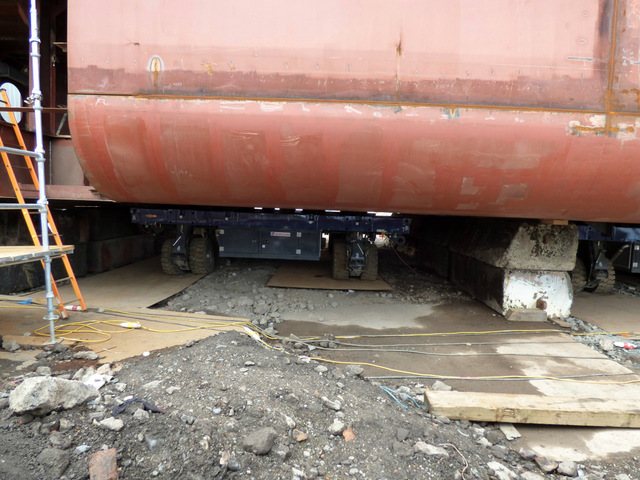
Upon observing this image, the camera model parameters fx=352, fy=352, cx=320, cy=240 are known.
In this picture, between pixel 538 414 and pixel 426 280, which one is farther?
pixel 426 280

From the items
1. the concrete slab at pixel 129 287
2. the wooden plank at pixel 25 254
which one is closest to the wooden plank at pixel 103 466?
the wooden plank at pixel 25 254

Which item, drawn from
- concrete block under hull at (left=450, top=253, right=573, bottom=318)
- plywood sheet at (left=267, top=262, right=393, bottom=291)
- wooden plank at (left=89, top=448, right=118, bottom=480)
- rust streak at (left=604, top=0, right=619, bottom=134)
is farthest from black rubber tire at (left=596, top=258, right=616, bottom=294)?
wooden plank at (left=89, top=448, right=118, bottom=480)

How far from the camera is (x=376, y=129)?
3.26 meters

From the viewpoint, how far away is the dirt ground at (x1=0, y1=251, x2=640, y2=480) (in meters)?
1.79

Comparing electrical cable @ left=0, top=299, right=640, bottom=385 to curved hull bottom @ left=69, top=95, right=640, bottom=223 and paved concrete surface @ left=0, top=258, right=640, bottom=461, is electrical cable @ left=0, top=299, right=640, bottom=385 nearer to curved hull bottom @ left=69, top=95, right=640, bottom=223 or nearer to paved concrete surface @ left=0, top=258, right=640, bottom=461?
paved concrete surface @ left=0, top=258, right=640, bottom=461

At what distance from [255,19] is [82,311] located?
11.4 ft

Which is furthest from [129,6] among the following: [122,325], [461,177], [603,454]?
[603,454]

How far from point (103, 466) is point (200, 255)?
15.8 feet

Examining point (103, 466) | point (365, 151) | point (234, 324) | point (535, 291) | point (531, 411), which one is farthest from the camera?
point (535, 291)

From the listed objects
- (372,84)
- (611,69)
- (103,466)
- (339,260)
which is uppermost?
(611,69)

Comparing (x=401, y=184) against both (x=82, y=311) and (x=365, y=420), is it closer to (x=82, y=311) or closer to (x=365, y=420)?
(x=365, y=420)

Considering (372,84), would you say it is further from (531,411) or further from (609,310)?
(609,310)

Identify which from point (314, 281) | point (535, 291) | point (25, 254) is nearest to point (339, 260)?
point (314, 281)

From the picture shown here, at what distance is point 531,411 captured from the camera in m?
2.54
